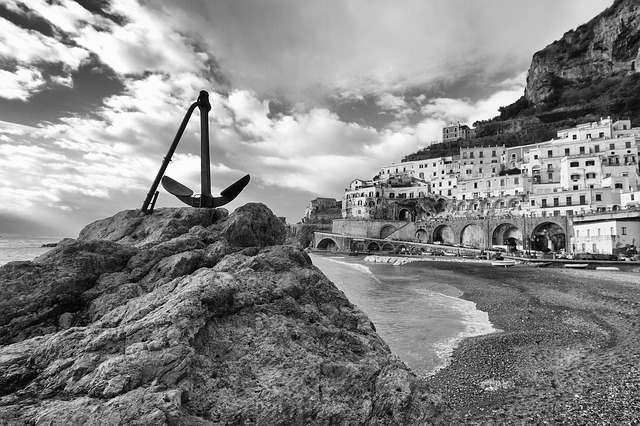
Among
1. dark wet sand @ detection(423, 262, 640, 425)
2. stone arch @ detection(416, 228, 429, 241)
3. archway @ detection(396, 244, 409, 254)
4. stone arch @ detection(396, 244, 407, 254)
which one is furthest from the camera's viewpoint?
stone arch @ detection(416, 228, 429, 241)

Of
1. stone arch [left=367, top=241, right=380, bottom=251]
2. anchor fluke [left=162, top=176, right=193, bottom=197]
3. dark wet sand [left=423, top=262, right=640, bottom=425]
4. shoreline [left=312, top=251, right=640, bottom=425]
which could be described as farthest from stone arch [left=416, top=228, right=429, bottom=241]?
anchor fluke [left=162, top=176, right=193, bottom=197]

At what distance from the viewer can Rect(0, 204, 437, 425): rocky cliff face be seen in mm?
3172

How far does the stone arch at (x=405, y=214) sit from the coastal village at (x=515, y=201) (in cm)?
38

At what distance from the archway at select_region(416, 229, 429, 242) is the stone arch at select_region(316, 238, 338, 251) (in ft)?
83.6

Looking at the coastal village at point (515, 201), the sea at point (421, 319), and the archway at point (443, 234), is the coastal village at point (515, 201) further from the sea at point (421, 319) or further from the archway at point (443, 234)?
the sea at point (421, 319)

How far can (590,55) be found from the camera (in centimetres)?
12056

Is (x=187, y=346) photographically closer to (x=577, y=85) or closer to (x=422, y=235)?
(x=422, y=235)

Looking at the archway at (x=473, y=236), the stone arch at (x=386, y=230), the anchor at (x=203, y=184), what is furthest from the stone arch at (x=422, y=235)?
the anchor at (x=203, y=184)

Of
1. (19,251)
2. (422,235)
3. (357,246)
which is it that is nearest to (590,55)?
(422,235)

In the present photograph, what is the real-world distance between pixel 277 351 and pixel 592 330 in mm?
17622

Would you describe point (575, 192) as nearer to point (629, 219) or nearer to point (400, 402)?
point (629, 219)

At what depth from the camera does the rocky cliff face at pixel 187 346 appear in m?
3.17

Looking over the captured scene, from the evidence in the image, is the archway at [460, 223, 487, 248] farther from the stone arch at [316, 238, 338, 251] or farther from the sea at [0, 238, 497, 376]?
the sea at [0, 238, 497, 376]

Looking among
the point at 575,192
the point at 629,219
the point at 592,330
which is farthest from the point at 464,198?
the point at 592,330
